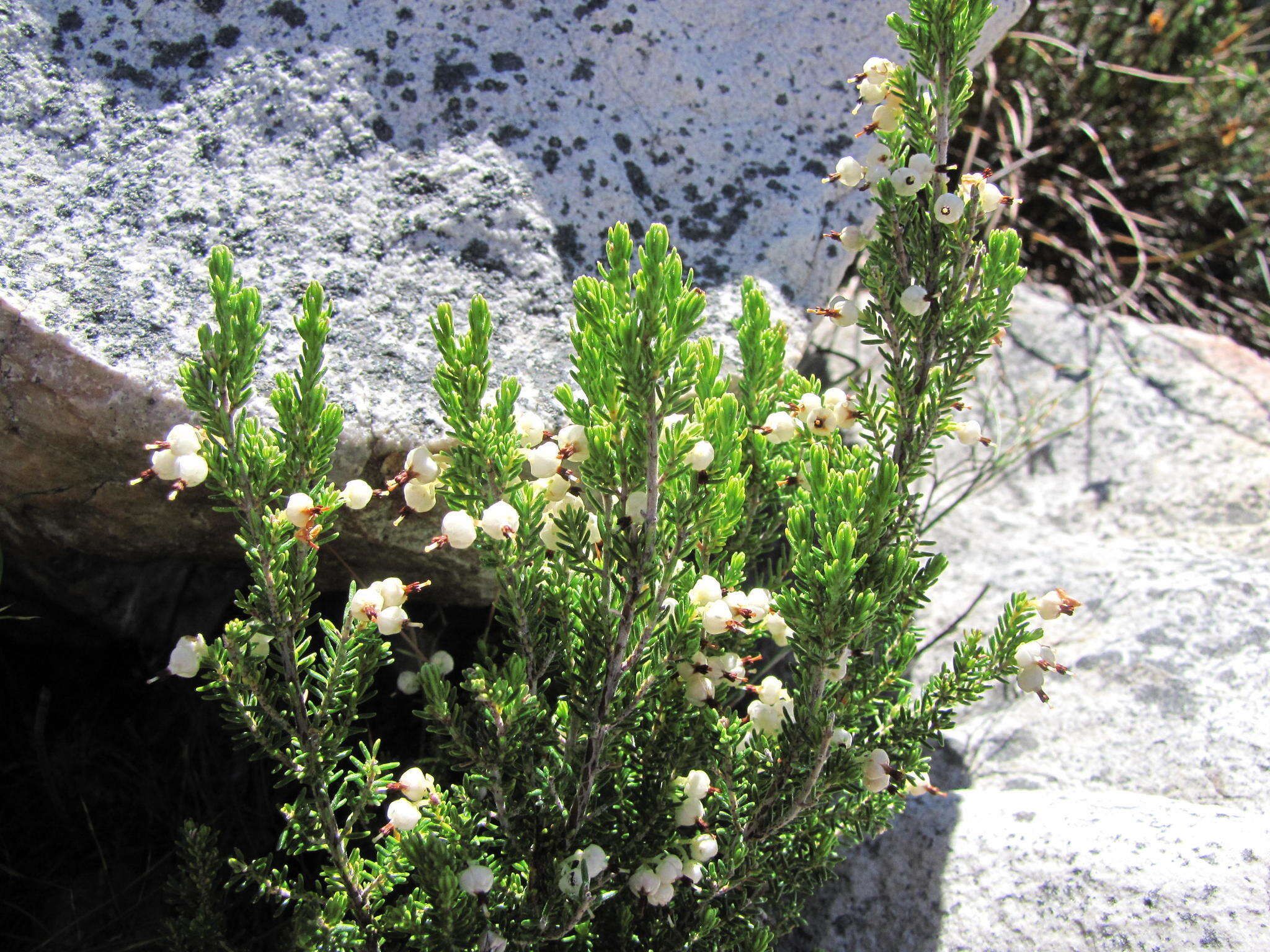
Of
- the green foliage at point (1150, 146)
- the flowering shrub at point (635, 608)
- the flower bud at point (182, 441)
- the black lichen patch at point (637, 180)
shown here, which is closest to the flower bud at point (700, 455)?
the flowering shrub at point (635, 608)

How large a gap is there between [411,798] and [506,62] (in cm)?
168

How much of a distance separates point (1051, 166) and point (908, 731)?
3276mm

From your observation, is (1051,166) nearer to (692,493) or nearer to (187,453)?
(692,493)

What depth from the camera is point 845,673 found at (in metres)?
1.49

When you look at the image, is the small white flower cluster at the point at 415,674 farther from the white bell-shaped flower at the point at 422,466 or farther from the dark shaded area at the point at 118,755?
the dark shaded area at the point at 118,755

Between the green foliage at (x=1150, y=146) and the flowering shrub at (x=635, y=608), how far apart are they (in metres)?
2.69

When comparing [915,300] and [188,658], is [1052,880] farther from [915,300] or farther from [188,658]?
[188,658]

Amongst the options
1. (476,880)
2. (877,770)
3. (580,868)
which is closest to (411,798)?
(476,880)

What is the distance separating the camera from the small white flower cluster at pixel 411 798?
1.35 meters

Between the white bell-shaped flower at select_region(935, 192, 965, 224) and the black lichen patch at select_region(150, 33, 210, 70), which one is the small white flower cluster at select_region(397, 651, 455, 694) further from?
the black lichen patch at select_region(150, 33, 210, 70)

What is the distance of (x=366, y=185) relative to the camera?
208 cm

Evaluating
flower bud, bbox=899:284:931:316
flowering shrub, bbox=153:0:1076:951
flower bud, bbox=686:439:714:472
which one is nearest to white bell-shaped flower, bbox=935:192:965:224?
flowering shrub, bbox=153:0:1076:951

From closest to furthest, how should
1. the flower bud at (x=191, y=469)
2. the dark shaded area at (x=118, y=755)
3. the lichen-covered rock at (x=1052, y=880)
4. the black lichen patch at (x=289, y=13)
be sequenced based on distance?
the flower bud at (x=191, y=469)
the lichen-covered rock at (x=1052, y=880)
the dark shaded area at (x=118, y=755)
the black lichen patch at (x=289, y=13)

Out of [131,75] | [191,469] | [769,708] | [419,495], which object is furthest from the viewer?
[131,75]
